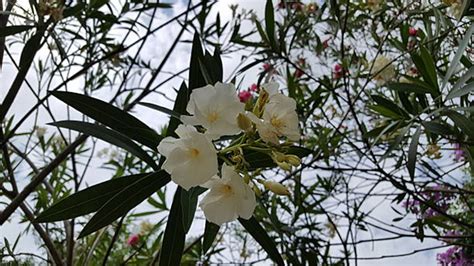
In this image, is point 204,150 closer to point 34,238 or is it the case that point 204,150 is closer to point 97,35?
point 97,35

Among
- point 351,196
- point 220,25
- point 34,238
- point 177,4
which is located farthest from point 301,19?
point 34,238

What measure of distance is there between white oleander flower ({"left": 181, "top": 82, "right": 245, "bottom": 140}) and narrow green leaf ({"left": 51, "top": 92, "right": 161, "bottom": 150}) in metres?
0.13

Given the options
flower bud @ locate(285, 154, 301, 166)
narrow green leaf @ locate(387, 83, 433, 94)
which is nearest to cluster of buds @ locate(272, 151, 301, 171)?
flower bud @ locate(285, 154, 301, 166)

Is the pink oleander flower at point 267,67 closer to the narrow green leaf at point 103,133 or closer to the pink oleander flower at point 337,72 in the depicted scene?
the pink oleander flower at point 337,72

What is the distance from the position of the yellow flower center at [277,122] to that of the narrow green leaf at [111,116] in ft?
0.59

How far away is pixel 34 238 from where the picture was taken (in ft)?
6.81

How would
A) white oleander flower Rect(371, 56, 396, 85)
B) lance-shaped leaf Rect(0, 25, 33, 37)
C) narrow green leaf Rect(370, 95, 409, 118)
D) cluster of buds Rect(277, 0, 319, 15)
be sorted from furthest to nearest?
cluster of buds Rect(277, 0, 319, 15) → white oleander flower Rect(371, 56, 396, 85) → narrow green leaf Rect(370, 95, 409, 118) → lance-shaped leaf Rect(0, 25, 33, 37)

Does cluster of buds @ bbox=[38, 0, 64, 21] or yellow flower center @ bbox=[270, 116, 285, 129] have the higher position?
cluster of buds @ bbox=[38, 0, 64, 21]

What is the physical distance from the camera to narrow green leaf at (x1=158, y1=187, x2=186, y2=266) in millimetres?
687

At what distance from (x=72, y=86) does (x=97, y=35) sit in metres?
0.37

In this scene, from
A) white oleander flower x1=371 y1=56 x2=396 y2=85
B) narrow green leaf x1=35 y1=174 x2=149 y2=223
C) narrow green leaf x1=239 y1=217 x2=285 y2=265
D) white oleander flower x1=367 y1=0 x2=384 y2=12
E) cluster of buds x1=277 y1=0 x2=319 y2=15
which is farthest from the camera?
cluster of buds x1=277 y1=0 x2=319 y2=15

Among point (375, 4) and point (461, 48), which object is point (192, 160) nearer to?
point (461, 48)

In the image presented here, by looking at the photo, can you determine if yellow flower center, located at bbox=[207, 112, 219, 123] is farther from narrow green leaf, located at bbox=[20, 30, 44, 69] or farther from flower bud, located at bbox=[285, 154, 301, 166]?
narrow green leaf, located at bbox=[20, 30, 44, 69]

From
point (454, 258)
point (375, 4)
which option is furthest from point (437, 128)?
point (454, 258)
